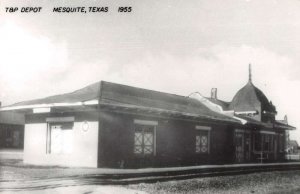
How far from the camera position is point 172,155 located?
57.2ft

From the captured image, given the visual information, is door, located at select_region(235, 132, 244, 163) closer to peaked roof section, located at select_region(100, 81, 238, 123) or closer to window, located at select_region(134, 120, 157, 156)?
peaked roof section, located at select_region(100, 81, 238, 123)

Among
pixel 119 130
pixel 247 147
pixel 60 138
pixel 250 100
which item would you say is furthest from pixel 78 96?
pixel 250 100

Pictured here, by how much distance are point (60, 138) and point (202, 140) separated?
6.90 meters

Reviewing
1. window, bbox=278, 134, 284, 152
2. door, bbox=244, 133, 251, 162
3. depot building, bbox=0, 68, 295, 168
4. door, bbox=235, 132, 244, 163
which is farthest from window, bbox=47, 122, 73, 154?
window, bbox=278, 134, 284, 152

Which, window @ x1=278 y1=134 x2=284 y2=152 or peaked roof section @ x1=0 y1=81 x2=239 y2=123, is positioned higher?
peaked roof section @ x1=0 y1=81 x2=239 y2=123

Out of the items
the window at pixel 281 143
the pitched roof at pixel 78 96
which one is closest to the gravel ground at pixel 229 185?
the pitched roof at pixel 78 96

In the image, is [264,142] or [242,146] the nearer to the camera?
[242,146]

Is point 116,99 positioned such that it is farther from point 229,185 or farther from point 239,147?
point 239,147

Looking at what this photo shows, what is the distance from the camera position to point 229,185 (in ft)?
38.3

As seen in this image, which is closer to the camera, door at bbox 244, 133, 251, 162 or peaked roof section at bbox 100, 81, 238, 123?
peaked roof section at bbox 100, 81, 238, 123

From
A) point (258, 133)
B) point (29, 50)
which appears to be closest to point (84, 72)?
point (29, 50)

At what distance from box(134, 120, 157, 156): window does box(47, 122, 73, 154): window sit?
2391mm

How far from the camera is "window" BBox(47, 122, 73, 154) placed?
1531cm

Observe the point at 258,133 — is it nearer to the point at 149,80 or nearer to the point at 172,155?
the point at 172,155
